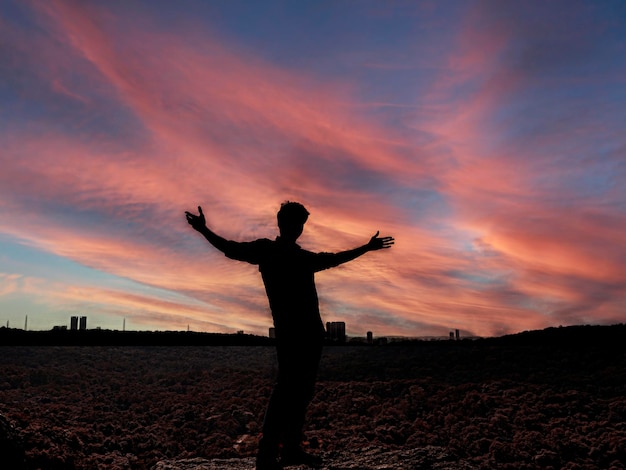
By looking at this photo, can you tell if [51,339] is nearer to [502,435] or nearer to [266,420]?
[266,420]

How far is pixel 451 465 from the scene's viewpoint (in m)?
5.11

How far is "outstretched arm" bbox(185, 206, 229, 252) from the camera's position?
3.95 meters

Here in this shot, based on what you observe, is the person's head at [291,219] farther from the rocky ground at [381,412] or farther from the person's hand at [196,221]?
the rocky ground at [381,412]

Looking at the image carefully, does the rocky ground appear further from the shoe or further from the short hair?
the short hair

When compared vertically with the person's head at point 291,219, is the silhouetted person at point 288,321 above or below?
below

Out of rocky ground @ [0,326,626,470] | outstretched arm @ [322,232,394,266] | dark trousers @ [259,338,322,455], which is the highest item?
outstretched arm @ [322,232,394,266]

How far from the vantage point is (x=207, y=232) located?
3953 millimetres

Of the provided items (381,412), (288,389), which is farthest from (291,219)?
(381,412)

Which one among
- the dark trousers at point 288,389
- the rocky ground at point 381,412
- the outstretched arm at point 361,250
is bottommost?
the rocky ground at point 381,412

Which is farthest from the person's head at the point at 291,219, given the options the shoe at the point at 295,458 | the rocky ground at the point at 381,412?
the shoe at the point at 295,458

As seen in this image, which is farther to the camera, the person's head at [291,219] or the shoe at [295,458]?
the person's head at [291,219]

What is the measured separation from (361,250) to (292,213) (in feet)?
2.28

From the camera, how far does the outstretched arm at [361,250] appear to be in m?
4.14

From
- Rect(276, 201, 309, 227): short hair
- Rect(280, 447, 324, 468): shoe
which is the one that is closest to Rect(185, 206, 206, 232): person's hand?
Rect(276, 201, 309, 227): short hair
